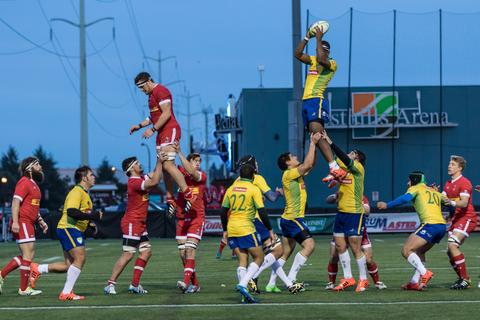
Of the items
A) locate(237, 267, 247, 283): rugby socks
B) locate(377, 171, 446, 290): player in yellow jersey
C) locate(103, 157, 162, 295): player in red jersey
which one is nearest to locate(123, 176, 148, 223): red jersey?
locate(103, 157, 162, 295): player in red jersey

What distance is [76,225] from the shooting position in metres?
15.5

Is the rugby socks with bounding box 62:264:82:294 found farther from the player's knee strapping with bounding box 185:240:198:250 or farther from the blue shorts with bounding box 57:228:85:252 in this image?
the player's knee strapping with bounding box 185:240:198:250

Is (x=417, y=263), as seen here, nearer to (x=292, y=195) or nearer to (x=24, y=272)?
(x=292, y=195)

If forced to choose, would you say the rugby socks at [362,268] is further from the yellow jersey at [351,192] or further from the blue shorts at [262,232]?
the blue shorts at [262,232]

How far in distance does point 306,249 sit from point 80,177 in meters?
3.82

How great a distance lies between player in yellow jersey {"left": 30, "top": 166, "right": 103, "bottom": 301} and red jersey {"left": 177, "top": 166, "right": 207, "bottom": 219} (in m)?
1.70

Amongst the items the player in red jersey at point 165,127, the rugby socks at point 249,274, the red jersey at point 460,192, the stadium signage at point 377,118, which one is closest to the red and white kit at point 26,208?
the player in red jersey at point 165,127

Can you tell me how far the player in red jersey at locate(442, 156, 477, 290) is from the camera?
1655 centimetres

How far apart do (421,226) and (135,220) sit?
4.60 meters

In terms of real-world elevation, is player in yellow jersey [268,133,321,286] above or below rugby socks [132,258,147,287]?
above

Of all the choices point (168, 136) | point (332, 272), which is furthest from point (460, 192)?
point (168, 136)

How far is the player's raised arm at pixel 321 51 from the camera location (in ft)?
53.5

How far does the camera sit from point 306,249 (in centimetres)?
1634

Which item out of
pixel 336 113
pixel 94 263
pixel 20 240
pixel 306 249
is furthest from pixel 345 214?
pixel 336 113
